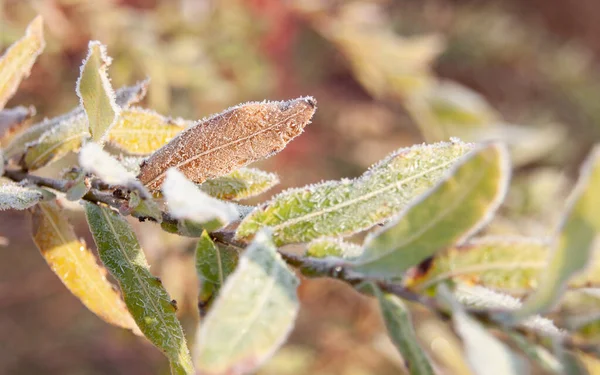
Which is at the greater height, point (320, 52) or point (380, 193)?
point (320, 52)

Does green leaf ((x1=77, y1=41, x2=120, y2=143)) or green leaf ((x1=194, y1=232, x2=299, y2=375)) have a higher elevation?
green leaf ((x1=77, y1=41, x2=120, y2=143))

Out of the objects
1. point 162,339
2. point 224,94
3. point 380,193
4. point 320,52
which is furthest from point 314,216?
point 320,52

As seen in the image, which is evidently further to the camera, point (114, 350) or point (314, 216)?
point (114, 350)

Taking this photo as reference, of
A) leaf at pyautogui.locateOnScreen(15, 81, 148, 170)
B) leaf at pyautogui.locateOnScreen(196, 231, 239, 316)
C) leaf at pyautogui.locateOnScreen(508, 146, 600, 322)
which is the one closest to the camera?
leaf at pyautogui.locateOnScreen(508, 146, 600, 322)

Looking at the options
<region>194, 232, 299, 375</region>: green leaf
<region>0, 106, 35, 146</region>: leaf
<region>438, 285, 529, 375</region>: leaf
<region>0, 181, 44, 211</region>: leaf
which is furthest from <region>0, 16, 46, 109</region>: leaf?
<region>438, 285, 529, 375</region>: leaf

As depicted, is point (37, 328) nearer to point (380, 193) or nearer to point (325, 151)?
point (325, 151)

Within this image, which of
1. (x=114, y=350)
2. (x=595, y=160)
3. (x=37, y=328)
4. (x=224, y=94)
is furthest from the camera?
(x=37, y=328)

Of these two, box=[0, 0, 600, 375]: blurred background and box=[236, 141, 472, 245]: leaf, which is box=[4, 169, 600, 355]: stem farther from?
box=[0, 0, 600, 375]: blurred background

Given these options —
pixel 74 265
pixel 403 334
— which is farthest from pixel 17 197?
pixel 403 334
